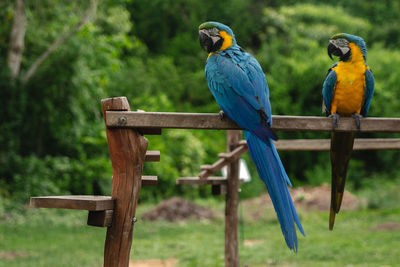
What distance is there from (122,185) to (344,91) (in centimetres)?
148

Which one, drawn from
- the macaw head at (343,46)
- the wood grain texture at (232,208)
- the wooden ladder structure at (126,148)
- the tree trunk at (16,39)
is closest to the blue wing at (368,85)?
the macaw head at (343,46)

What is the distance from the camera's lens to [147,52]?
47.2ft

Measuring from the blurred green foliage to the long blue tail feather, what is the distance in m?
6.74

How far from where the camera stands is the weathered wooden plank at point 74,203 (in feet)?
7.03

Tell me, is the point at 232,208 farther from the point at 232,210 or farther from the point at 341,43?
the point at 341,43

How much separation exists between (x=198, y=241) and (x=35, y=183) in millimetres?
3435

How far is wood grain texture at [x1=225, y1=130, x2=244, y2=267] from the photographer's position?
400 centimetres

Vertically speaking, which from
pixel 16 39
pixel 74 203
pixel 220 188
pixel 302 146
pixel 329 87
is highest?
pixel 16 39

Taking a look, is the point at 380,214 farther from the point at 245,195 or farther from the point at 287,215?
the point at 287,215

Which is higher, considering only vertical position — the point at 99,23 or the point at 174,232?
the point at 99,23

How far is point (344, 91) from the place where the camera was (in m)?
2.94

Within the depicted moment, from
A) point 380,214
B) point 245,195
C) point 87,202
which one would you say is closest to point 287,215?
point 87,202

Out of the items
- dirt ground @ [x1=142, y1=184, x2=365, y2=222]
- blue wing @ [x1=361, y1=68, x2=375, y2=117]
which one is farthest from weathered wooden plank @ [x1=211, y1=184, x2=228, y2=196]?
dirt ground @ [x1=142, y1=184, x2=365, y2=222]

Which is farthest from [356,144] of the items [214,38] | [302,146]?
[214,38]
